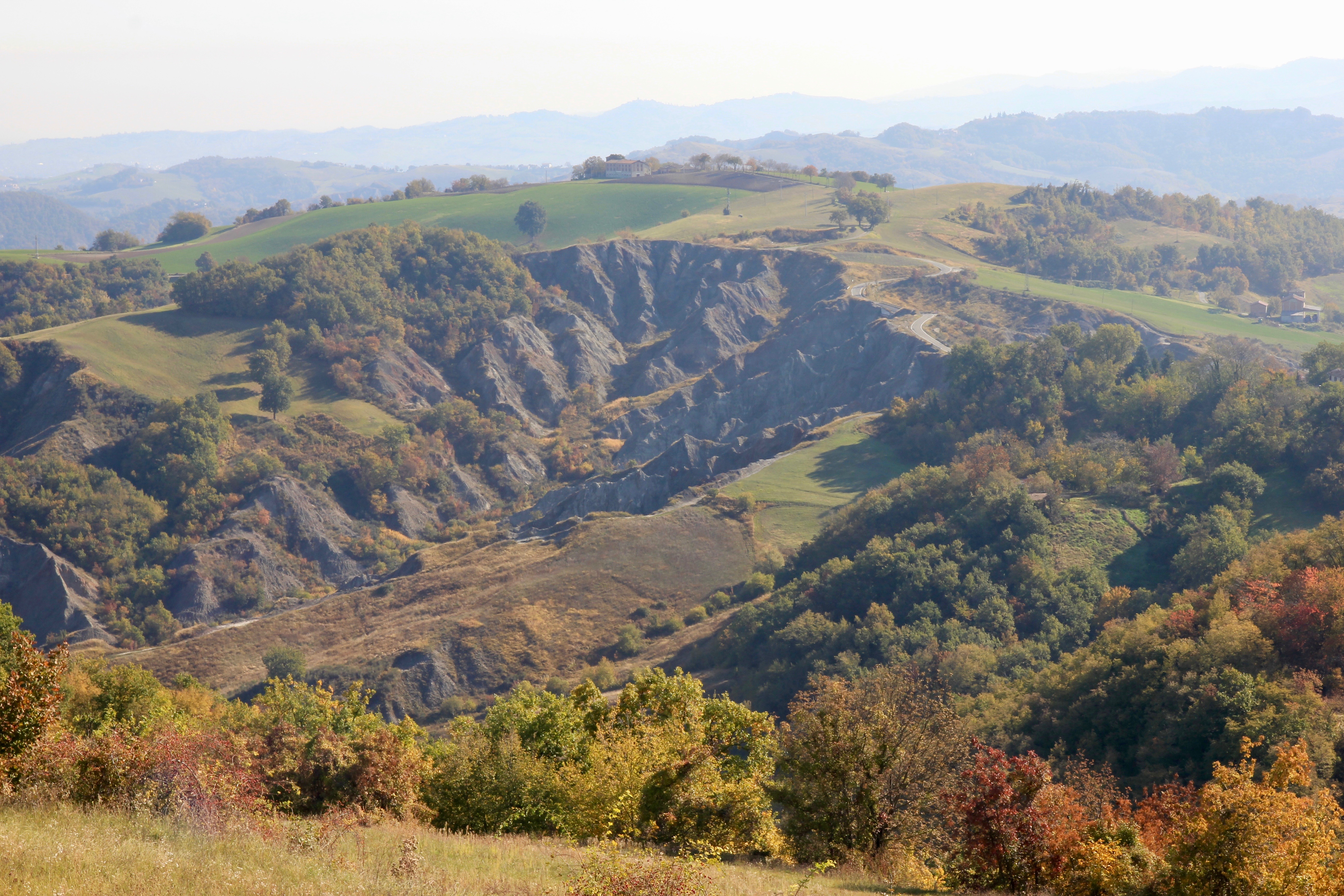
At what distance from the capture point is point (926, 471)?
77625mm

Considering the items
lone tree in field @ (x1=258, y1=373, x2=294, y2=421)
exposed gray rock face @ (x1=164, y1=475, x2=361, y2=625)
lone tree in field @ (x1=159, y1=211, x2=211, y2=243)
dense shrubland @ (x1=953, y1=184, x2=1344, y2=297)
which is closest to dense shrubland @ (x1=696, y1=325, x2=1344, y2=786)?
dense shrubland @ (x1=953, y1=184, x2=1344, y2=297)

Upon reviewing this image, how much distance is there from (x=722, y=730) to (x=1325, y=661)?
24.5 m

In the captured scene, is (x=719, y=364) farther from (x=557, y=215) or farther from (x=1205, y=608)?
(x=1205, y=608)

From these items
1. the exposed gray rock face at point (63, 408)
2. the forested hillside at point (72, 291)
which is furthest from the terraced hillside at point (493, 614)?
the forested hillside at point (72, 291)

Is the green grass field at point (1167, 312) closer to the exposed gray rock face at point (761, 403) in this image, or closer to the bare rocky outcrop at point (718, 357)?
the bare rocky outcrop at point (718, 357)

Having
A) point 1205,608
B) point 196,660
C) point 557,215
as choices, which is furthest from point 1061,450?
point 557,215

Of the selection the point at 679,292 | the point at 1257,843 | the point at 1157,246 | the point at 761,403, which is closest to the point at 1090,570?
the point at 1257,843

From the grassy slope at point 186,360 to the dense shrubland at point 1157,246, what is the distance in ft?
360

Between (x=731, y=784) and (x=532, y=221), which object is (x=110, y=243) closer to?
(x=532, y=221)

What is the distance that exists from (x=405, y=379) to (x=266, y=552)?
131 ft

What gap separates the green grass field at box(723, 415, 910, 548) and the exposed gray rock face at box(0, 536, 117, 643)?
61084mm

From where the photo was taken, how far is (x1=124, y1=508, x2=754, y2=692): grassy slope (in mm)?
67562

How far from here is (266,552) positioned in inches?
3580

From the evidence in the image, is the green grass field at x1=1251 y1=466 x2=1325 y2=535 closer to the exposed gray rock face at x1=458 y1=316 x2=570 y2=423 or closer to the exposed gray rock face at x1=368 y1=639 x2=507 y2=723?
the exposed gray rock face at x1=368 y1=639 x2=507 y2=723
